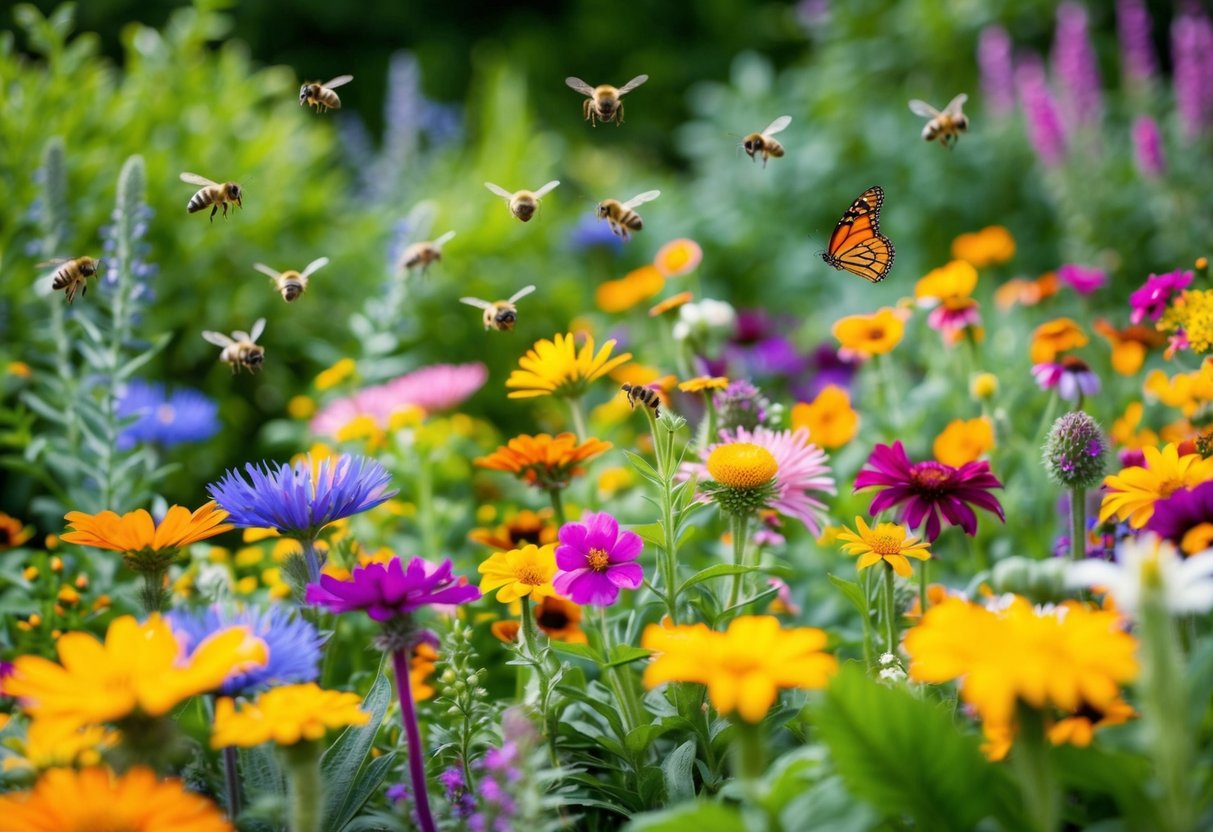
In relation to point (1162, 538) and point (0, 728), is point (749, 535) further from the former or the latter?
point (0, 728)

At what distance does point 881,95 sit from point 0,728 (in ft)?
12.9

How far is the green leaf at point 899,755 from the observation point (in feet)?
2.73

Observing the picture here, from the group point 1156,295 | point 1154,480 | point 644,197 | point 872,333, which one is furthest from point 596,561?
point 1156,295

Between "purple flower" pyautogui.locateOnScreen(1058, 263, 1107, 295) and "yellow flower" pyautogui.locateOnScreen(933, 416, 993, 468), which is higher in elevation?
"purple flower" pyautogui.locateOnScreen(1058, 263, 1107, 295)

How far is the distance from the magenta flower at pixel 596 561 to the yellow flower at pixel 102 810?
1.39 ft

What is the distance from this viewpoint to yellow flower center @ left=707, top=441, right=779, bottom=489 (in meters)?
1.20

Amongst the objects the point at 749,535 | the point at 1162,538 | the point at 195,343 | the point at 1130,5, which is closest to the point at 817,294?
the point at 1130,5

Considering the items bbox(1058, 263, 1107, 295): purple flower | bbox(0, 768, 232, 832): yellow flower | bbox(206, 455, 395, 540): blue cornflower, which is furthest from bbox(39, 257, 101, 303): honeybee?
bbox(1058, 263, 1107, 295): purple flower

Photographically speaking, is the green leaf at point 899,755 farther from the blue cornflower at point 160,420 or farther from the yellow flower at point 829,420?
the blue cornflower at point 160,420

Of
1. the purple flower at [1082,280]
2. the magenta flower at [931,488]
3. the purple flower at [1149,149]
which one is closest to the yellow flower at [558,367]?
the magenta flower at [931,488]

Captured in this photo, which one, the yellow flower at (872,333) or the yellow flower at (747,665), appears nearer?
the yellow flower at (747,665)

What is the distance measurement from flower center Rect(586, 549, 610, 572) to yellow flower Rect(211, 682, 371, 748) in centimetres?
31

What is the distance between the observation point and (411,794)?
1117mm

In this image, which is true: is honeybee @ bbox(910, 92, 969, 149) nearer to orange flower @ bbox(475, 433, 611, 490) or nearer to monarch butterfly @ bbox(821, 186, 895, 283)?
monarch butterfly @ bbox(821, 186, 895, 283)
